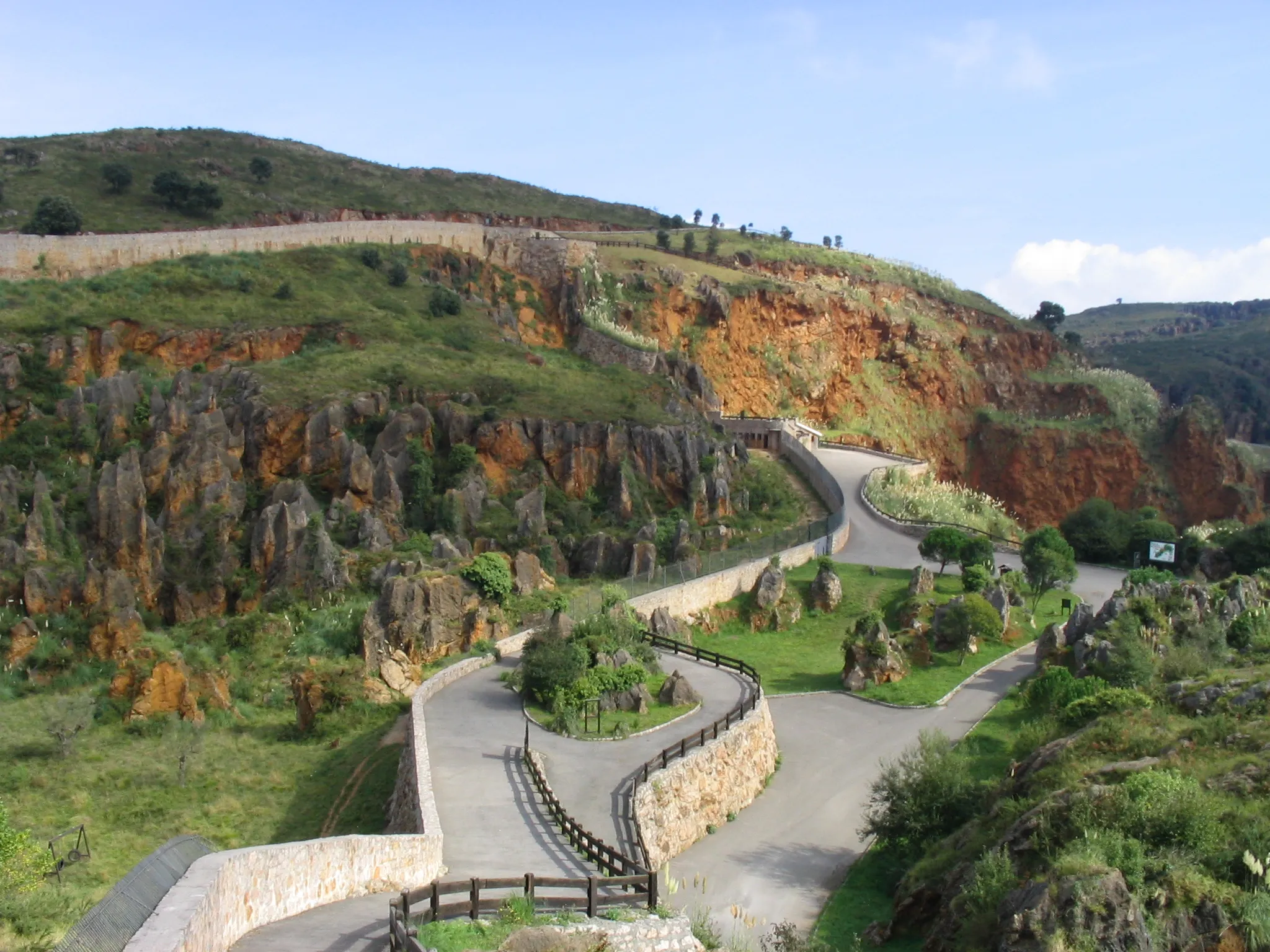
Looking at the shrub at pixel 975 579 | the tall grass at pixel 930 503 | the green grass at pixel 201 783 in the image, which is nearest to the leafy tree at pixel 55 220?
the green grass at pixel 201 783

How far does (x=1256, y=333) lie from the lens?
175125mm

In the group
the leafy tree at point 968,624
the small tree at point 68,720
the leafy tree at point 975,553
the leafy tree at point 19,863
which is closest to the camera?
the leafy tree at point 19,863

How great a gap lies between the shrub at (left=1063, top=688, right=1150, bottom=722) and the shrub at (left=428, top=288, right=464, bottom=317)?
39.8 m

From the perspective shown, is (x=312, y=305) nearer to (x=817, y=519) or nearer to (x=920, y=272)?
(x=817, y=519)

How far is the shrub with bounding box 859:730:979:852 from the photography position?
951 inches

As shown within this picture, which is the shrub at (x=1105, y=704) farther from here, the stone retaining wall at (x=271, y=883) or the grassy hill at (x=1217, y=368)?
the grassy hill at (x=1217, y=368)

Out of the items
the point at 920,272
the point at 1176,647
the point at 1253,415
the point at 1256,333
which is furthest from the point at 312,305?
the point at 1256,333

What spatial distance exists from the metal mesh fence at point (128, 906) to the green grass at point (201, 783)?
27.0 ft

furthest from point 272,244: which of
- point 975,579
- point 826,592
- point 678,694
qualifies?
point 678,694

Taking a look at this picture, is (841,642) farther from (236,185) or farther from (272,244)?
Result: (236,185)

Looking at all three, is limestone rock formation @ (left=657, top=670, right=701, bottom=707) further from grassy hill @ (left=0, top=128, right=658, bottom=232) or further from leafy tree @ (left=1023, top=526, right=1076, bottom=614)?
grassy hill @ (left=0, top=128, right=658, bottom=232)

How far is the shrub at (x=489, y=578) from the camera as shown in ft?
115

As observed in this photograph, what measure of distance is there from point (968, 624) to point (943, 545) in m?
7.64

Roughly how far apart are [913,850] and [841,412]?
2356 inches
